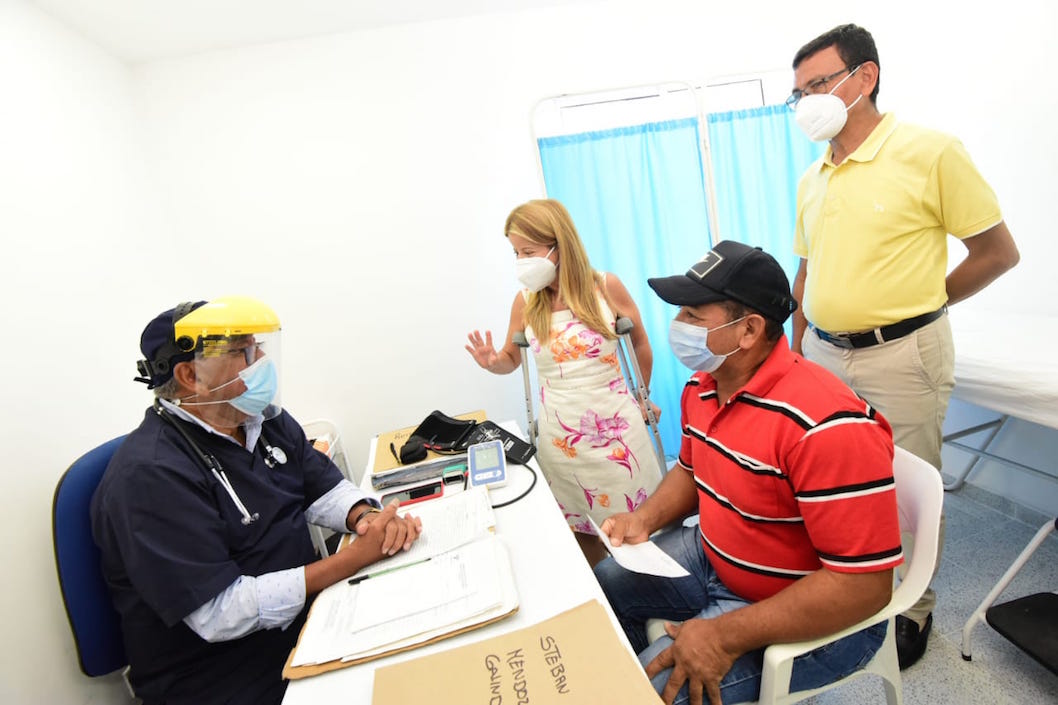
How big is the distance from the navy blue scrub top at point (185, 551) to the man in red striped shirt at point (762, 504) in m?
0.85

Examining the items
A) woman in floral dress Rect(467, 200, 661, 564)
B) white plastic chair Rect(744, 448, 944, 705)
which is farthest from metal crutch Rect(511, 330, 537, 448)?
white plastic chair Rect(744, 448, 944, 705)

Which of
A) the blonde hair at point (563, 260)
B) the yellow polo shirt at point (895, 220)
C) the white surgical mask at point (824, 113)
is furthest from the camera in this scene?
the blonde hair at point (563, 260)

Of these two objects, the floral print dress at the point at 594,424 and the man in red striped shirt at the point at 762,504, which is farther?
the floral print dress at the point at 594,424

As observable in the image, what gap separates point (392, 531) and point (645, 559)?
61 centimetres

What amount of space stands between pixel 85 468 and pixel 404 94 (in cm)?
202

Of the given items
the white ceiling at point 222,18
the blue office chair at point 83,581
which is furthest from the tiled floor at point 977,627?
the white ceiling at point 222,18

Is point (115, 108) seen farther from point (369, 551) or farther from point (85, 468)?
point (369, 551)

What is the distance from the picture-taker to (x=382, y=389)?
2.51 metres

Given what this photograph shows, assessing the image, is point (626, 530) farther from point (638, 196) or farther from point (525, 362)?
point (638, 196)

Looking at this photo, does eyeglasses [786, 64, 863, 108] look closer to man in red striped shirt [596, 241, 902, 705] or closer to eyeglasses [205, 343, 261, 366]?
man in red striped shirt [596, 241, 902, 705]

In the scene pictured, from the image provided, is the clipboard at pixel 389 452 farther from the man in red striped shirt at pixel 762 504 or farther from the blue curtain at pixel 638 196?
the blue curtain at pixel 638 196

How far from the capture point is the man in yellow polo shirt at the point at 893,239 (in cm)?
137

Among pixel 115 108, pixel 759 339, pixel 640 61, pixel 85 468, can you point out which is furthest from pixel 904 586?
pixel 115 108

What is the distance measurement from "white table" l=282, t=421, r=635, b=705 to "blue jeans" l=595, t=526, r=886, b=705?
268mm
